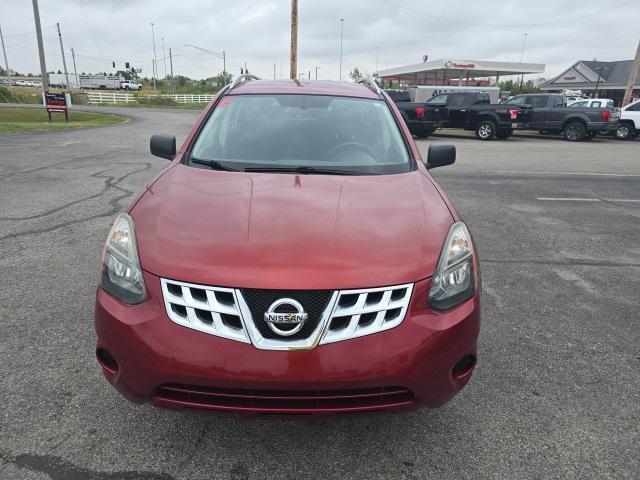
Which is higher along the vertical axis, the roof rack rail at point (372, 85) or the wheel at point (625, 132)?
the roof rack rail at point (372, 85)

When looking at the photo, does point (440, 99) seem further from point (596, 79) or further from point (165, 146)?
point (596, 79)

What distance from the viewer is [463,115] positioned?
775 inches

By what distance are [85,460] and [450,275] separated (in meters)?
1.83

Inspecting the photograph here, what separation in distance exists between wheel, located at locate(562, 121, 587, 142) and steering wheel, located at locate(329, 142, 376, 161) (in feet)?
64.4

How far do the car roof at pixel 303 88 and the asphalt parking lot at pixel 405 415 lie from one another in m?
2.02

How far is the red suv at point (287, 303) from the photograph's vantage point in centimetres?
186

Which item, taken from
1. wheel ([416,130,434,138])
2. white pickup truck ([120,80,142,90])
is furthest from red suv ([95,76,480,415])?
white pickup truck ([120,80,142,90])

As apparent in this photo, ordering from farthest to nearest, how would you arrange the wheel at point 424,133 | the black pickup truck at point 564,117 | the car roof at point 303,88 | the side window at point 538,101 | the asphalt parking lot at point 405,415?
the side window at point 538,101 < the black pickup truck at point 564,117 < the wheel at point 424,133 < the car roof at point 303,88 < the asphalt parking lot at point 405,415

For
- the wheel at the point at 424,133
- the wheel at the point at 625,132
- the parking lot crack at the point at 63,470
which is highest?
the wheel at the point at 625,132

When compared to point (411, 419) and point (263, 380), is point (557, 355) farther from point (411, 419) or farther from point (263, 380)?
point (263, 380)

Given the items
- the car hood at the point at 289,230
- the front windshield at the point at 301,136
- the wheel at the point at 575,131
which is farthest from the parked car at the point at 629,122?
the car hood at the point at 289,230

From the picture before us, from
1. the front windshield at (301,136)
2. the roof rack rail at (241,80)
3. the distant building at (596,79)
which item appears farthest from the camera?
the distant building at (596,79)

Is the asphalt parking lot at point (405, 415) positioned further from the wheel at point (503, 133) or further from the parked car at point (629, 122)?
the parked car at point (629, 122)

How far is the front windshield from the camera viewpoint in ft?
10.1
